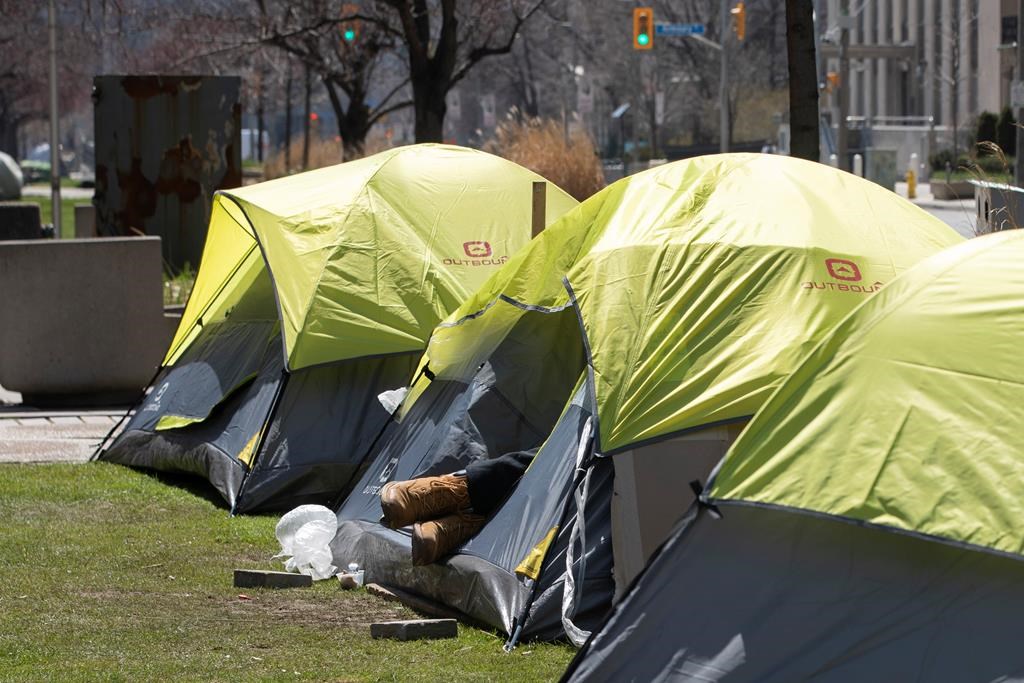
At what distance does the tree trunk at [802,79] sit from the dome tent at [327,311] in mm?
2273

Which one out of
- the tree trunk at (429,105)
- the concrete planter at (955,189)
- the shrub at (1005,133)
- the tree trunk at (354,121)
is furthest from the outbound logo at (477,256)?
the shrub at (1005,133)

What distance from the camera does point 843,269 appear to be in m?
→ 6.30

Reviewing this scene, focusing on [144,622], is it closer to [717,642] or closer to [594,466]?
[594,466]

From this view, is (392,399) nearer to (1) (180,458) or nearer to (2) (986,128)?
(1) (180,458)

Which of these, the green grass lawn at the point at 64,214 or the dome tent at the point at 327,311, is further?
the green grass lawn at the point at 64,214

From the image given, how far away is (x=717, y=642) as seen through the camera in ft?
15.7

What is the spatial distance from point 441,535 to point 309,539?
124 cm

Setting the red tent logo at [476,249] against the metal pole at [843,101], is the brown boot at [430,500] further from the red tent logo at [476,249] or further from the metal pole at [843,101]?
the metal pole at [843,101]

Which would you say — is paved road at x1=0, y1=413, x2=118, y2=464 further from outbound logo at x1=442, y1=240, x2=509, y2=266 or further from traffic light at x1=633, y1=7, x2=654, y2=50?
traffic light at x1=633, y1=7, x2=654, y2=50

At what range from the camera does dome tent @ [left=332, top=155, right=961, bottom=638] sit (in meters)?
5.99

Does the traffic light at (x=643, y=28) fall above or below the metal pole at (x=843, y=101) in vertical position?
above

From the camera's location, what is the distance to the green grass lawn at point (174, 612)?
5711 mm

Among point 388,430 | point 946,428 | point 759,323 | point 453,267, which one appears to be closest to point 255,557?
point 388,430

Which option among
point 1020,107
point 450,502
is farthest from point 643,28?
point 450,502
